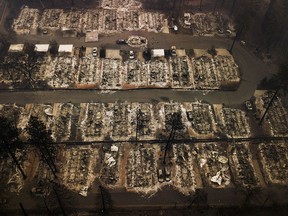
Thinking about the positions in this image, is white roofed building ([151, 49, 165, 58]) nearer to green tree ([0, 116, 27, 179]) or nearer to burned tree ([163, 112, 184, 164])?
burned tree ([163, 112, 184, 164])

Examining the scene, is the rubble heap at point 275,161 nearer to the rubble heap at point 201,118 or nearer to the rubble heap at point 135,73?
the rubble heap at point 201,118

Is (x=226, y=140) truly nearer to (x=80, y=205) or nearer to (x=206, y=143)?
(x=206, y=143)

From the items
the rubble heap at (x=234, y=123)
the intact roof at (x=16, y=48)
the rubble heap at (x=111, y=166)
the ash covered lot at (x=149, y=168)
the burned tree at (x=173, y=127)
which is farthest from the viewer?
the intact roof at (x=16, y=48)

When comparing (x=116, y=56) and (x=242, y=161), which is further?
(x=116, y=56)

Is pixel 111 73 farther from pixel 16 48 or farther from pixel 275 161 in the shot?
pixel 275 161

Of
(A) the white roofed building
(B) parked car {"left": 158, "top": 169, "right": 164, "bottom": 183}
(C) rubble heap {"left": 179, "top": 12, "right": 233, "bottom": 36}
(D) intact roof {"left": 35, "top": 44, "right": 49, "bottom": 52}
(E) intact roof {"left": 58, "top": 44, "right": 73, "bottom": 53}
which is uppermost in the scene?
(C) rubble heap {"left": 179, "top": 12, "right": 233, "bottom": 36}

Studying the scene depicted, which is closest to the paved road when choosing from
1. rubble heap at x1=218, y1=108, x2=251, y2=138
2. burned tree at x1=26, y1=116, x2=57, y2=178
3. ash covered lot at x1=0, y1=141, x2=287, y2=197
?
rubble heap at x1=218, y1=108, x2=251, y2=138

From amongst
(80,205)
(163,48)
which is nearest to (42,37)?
(163,48)

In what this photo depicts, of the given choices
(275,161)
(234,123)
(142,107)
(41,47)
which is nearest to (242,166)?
(275,161)

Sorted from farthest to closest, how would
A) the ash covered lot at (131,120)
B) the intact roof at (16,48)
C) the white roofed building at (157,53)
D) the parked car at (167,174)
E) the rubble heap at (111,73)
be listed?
the white roofed building at (157,53), the intact roof at (16,48), the rubble heap at (111,73), the ash covered lot at (131,120), the parked car at (167,174)

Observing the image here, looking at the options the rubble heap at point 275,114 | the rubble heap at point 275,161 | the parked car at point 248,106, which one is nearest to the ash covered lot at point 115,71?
the parked car at point 248,106

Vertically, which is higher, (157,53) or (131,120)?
(157,53)
